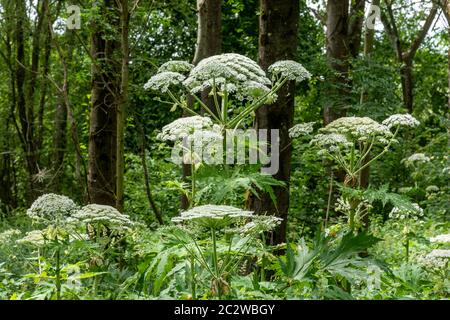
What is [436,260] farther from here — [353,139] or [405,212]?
[353,139]

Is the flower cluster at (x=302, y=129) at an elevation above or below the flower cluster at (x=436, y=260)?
above

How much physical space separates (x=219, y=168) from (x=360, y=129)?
909 mm

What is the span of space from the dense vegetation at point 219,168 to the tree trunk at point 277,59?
0.01 metres

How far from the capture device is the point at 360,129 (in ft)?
13.5

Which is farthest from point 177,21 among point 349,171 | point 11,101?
point 349,171

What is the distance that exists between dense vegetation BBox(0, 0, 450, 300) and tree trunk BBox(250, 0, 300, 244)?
1 centimetres

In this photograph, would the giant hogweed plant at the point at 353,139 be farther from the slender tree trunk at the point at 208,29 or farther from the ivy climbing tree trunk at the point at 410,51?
the ivy climbing tree trunk at the point at 410,51

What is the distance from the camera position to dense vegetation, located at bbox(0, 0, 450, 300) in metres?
3.83

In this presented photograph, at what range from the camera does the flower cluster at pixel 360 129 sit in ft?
13.6

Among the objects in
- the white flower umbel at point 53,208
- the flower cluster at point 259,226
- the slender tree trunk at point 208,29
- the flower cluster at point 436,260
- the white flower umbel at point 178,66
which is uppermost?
the slender tree trunk at point 208,29

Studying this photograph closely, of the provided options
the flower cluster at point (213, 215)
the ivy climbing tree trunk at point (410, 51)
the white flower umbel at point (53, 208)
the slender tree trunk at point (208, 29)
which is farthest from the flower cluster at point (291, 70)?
the ivy climbing tree trunk at point (410, 51)

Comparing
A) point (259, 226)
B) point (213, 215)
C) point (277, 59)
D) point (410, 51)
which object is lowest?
point (259, 226)

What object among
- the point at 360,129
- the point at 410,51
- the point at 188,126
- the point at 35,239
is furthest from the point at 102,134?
the point at 410,51
